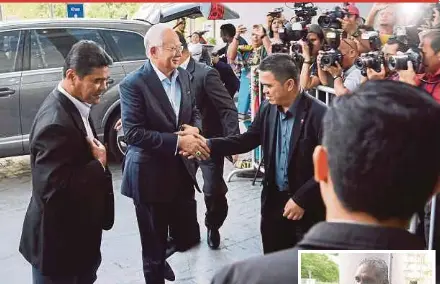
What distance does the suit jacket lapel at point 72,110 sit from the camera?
2443mm

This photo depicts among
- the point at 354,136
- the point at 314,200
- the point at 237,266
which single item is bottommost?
the point at 314,200

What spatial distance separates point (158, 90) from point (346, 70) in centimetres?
184

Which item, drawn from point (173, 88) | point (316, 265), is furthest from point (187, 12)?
point (316, 265)

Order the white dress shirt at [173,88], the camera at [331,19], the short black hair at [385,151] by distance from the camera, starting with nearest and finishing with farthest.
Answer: the short black hair at [385,151] < the white dress shirt at [173,88] < the camera at [331,19]

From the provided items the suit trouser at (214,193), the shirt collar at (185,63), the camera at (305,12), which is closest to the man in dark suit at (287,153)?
the shirt collar at (185,63)

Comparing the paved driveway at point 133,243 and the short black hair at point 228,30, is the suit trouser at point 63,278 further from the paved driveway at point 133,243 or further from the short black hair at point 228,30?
the short black hair at point 228,30

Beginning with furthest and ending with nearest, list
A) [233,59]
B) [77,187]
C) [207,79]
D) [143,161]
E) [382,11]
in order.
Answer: [233,59], [382,11], [207,79], [143,161], [77,187]

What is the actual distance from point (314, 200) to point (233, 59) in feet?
16.4

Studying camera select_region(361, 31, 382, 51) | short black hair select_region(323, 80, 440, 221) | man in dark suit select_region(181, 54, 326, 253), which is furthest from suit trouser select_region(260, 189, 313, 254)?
short black hair select_region(323, 80, 440, 221)

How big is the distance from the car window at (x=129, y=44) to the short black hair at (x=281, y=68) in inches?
162

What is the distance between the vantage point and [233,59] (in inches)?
299

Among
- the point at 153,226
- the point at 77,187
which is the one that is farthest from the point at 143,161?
the point at 77,187

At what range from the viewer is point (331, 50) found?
14.3 ft

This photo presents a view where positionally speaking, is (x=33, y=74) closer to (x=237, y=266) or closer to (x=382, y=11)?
(x=382, y=11)
